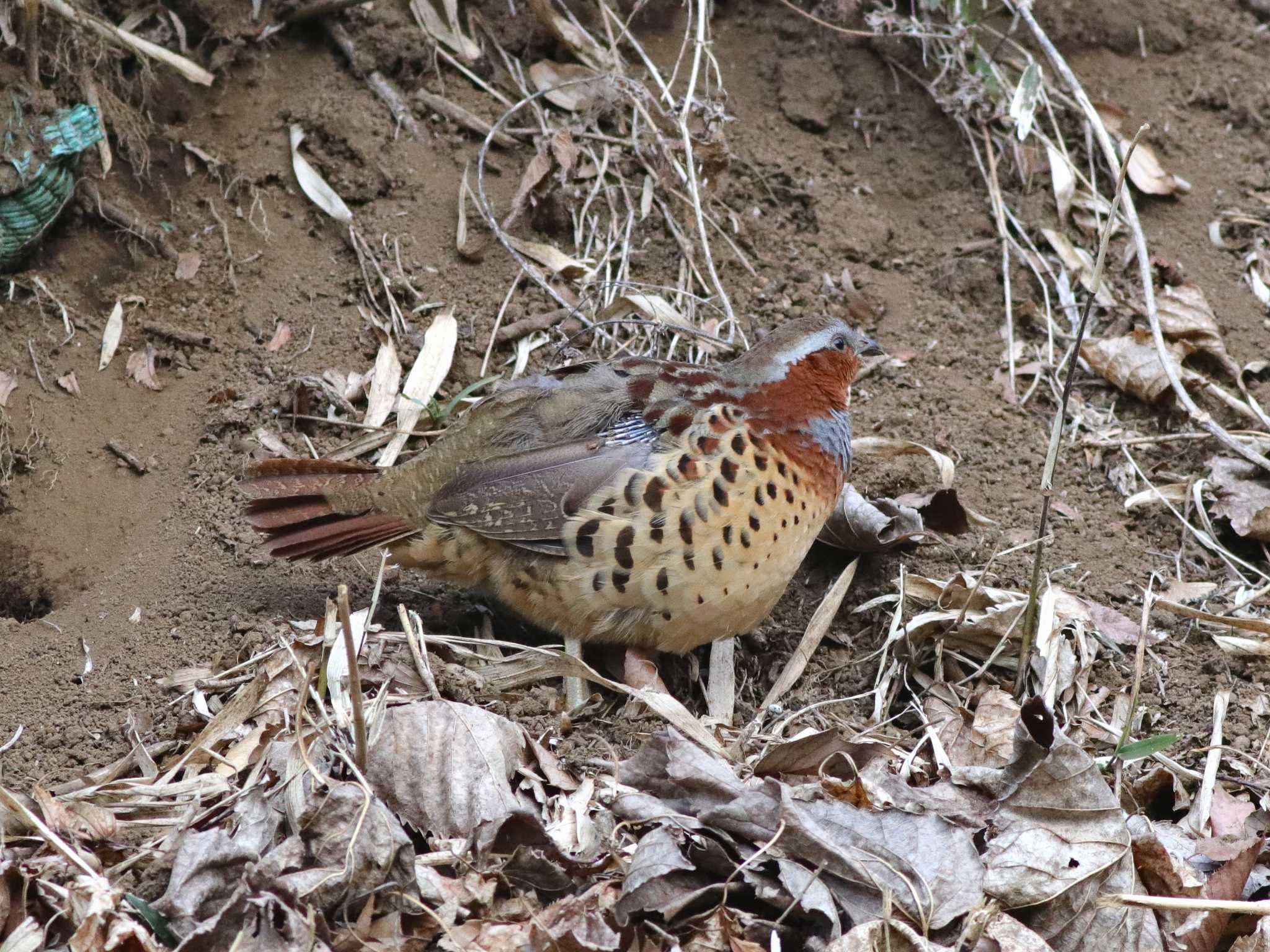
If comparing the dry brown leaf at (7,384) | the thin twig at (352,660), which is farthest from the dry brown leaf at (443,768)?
the dry brown leaf at (7,384)

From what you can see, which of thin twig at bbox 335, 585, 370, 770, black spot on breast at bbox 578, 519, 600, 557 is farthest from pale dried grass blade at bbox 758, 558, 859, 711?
thin twig at bbox 335, 585, 370, 770

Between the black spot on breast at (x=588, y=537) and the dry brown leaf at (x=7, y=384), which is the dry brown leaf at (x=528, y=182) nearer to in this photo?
the black spot on breast at (x=588, y=537)

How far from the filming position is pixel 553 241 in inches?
205

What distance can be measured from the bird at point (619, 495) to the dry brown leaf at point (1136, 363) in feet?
4.42

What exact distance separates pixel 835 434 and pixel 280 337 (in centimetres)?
209

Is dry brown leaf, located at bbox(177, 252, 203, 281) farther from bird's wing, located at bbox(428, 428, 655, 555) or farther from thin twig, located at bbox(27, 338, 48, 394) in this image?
bird's wing, located at bbox(428, 428, 655, 555)

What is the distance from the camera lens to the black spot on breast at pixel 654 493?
12.5 ft

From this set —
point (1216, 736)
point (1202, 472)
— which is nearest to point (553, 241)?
point (1202, 472)

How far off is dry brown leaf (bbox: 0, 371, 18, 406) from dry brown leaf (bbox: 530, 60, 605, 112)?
2283mm

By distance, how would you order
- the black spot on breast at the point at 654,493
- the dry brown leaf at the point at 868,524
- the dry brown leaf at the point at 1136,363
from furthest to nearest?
the dry brown leaf at the point at 1136,363 → the dry brown leaf at the point at 868,524 → the black spot on breast at the point at 654,493

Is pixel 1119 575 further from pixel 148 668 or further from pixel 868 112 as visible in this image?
pixel 148 668

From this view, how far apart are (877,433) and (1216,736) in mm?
1612

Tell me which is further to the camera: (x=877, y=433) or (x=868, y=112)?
(x=868, y=112)

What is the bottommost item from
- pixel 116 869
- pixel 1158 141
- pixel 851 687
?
pixel 851 687
